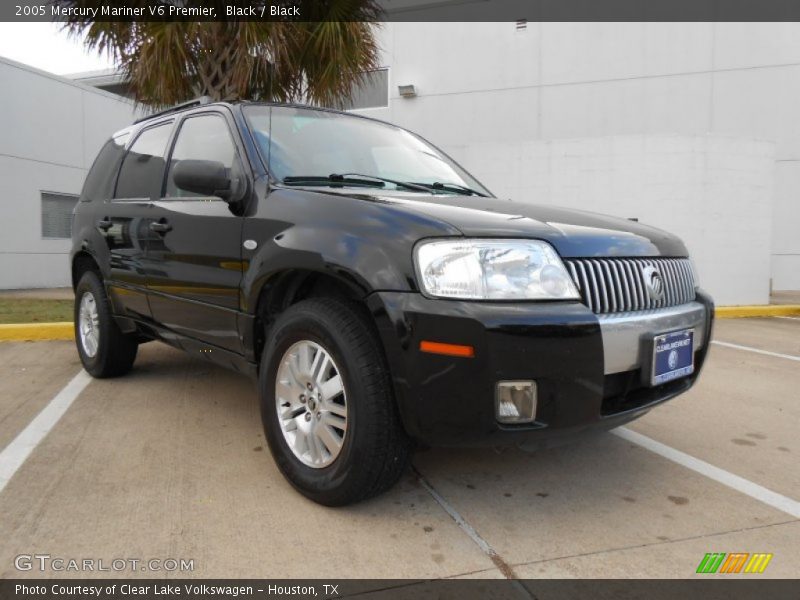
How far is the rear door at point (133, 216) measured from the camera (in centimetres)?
369

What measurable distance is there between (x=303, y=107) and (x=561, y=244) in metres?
1.86

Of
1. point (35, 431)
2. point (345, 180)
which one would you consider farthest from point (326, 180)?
point (35, 431)

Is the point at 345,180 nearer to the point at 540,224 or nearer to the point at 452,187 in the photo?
the point at 452,187

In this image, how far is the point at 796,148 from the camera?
1203cm

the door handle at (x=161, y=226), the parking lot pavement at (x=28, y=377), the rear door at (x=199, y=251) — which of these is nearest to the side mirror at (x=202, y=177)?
the rear door at (x=199, y=251)

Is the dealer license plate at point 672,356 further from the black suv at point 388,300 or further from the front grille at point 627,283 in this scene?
the front grille at point 627,283

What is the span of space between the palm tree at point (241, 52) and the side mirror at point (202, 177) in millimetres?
4791

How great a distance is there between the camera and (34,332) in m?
6.28

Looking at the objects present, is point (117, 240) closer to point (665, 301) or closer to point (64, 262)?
point (665, 301)

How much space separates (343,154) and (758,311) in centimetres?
837

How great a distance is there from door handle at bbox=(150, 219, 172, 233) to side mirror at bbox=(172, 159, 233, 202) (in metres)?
0.64

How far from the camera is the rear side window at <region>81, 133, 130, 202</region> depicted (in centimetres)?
432

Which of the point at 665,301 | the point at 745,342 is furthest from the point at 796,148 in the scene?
the point at 665,301

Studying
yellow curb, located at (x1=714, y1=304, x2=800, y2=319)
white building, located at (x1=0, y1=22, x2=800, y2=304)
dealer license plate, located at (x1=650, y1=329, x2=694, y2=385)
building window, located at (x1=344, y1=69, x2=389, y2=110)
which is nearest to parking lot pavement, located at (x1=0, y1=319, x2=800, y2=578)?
dealer license plate, located at (x1=650, y1=329, x2=694, y2=385)
